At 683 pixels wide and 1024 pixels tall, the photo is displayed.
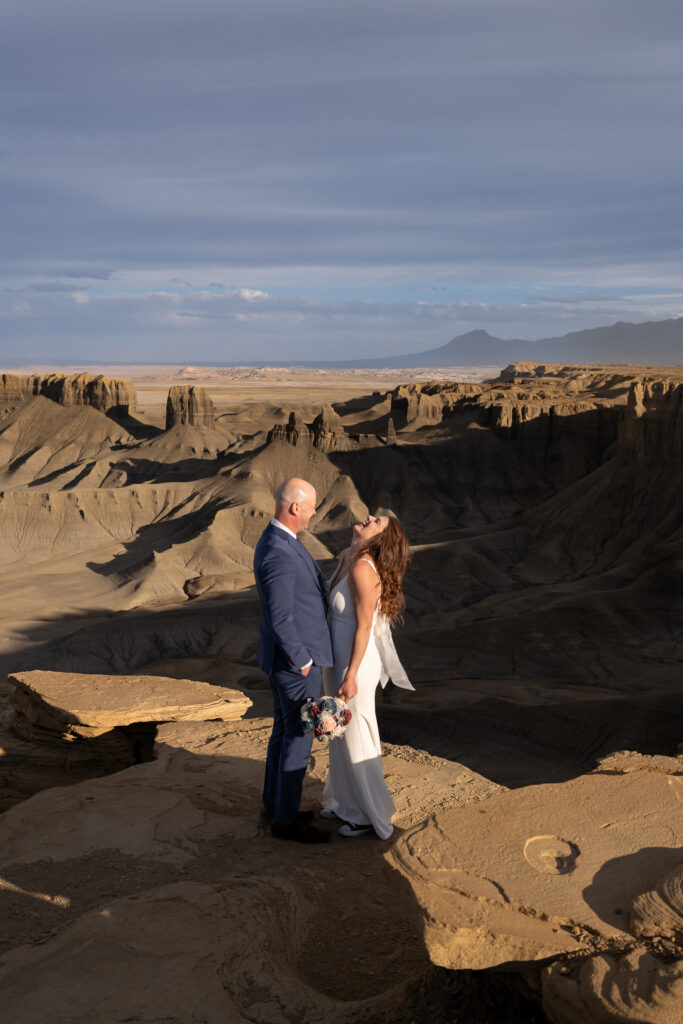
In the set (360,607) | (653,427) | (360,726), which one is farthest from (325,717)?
(653,427)

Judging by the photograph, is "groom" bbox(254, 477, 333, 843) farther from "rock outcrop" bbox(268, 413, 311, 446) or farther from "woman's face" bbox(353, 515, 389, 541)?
"rock outcrop" bbox(268, 413, 311, 446)

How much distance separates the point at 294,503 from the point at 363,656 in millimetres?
1087

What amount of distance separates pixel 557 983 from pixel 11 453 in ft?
331

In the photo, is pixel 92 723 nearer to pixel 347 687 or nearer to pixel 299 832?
pixel 299 832

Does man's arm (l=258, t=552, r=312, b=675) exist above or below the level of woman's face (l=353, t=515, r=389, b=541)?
below

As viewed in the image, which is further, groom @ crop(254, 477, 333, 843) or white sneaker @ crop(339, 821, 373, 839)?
white sneaker @ crop(339, 821, 373, 839)

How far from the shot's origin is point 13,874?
5.75 metres

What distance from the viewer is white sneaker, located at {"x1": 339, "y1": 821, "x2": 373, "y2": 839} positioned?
19.4ft

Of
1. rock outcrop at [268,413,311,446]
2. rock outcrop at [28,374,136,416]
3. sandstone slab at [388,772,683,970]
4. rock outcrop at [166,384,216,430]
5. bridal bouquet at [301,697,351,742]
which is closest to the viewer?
sandstone slab at [388,772,683,970]

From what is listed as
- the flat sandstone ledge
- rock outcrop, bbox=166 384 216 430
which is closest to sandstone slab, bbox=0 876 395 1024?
the flat sandstone ledge

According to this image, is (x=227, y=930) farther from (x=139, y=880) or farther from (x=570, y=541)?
(x=570, y=541)

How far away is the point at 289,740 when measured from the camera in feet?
19.2

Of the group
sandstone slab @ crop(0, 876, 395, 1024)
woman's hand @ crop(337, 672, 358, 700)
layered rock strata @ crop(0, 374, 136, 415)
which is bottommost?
sandstone slab @ crop(0, 876, 395, 1024)

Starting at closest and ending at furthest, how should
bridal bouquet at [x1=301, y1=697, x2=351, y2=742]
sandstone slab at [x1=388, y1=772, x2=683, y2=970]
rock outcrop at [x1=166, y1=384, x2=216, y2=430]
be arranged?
1. sandstone slab at [x1=388, y1=772, x2=683, y2=970]
2. bridal bouquet at [x1=301, y1=697, x2=351, y2=742]
3. rock outcrop at [x1=166, y1=384, x2=216, y2=430]
